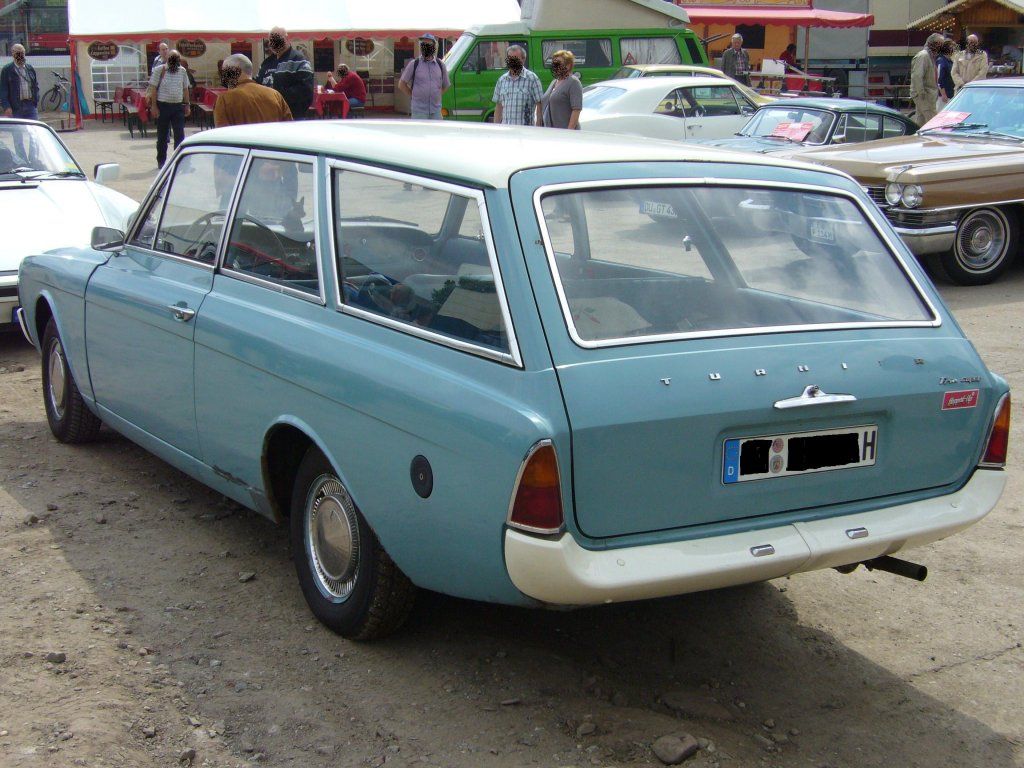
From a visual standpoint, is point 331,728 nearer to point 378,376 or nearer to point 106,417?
point 378,376

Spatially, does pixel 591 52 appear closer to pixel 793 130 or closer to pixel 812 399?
pixel 793 130

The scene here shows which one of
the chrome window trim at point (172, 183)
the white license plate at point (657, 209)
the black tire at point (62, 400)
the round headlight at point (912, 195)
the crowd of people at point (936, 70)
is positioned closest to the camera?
the white license plate at point (657, 209)

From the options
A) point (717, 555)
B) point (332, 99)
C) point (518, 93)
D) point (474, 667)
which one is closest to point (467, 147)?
point (717, 555)

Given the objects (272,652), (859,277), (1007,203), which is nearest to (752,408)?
(859,277)

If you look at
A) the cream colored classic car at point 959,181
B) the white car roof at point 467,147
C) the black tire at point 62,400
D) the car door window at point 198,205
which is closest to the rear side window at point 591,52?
the cream colored classic car at point 959,181

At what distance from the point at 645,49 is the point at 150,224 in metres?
19.7

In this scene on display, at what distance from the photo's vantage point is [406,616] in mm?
3773

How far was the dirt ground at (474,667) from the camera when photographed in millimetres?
3295

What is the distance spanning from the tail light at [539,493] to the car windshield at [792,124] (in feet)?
31.1

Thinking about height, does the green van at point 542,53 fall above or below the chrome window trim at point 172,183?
above

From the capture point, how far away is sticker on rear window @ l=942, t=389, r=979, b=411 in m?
3.56

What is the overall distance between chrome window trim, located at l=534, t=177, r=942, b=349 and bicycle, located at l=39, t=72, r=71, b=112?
30.2m

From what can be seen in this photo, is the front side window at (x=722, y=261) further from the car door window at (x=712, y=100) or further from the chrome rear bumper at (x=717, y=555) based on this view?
the car door window at (x=712, y=100)

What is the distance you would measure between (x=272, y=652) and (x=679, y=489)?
1.43m
